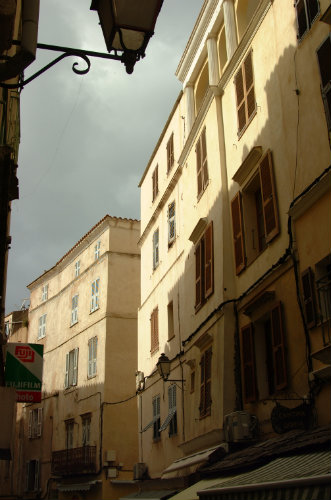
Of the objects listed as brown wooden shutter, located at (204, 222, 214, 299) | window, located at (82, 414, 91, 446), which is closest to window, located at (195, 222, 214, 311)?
brown wooden shutter, located at (204, 222, 214, 299)

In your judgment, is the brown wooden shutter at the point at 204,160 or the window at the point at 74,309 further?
the window at the point at 74,309

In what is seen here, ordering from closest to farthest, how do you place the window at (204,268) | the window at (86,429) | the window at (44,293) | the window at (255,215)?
the window at (255,215) → the window at (204,268) → the window at (86,429) → the window at (44,293)

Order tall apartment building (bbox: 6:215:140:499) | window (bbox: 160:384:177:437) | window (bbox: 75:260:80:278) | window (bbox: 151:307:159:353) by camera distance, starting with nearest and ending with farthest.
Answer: window (bbox: 160:384:177:437) < window (bbox: 151:307:159:353) < tall apartment building (bbox: 6:215:140:499) < window (bbox: 75:260:80:278)

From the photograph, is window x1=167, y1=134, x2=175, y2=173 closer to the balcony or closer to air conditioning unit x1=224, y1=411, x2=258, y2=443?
air conditioning unit x1=224, y1=411, x2=258, y2=443

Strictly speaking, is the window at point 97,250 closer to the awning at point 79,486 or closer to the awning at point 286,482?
the awning at point 79,486

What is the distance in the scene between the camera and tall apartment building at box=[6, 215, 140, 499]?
1014 inches

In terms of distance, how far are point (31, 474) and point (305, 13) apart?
28.4 metres

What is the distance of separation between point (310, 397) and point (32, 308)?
30.1 m

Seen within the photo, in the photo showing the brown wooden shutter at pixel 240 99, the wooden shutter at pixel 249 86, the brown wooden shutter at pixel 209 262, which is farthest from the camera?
the brown wooden shutter at pixel 209 262

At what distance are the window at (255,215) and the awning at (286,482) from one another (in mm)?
4758

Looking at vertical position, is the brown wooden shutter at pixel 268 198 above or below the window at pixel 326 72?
below

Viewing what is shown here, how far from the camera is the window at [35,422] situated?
1270 inches

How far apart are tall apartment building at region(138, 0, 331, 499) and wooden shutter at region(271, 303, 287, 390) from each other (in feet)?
0.12

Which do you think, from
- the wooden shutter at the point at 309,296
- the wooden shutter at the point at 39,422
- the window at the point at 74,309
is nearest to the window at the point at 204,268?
the wooden shutter at the point at 309,296
